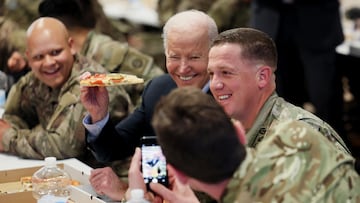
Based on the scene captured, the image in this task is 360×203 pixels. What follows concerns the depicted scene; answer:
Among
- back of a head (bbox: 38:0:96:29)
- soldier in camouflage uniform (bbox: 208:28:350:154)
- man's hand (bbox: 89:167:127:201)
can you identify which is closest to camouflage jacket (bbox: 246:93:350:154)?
soldier in camouflage uniform (bbox: 208:28:350:154)

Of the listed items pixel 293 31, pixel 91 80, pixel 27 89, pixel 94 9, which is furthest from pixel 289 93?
pixel 91 80

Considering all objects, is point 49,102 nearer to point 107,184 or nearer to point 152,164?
point 107,184

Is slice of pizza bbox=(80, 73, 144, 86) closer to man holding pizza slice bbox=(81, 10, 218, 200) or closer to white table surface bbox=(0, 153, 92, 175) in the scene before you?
man holding pizza slice bbox=(81, 10, 218, 200)

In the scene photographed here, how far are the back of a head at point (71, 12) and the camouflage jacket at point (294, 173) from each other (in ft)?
8.77

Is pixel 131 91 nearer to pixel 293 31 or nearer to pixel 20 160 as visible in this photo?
pixel 20 160

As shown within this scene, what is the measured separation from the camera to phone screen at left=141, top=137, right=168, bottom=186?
2.86 m

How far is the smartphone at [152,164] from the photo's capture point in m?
2.86

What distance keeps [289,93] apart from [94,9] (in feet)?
6.91

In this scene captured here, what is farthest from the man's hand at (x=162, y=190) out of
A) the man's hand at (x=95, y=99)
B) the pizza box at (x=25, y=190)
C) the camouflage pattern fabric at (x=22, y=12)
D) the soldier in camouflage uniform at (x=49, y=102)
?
the camouflage pattern fabric at (x=22, y=12)

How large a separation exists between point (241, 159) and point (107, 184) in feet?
3.91

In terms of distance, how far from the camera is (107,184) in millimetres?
3156

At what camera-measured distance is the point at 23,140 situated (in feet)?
12.3

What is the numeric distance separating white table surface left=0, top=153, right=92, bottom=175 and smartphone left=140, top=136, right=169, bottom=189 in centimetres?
57

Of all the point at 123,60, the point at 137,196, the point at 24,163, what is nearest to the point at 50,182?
the point at 24,163
